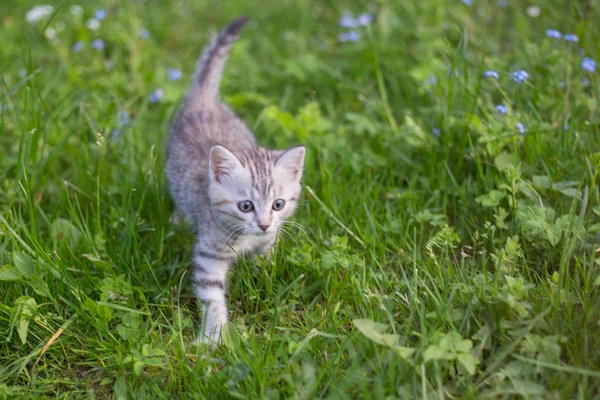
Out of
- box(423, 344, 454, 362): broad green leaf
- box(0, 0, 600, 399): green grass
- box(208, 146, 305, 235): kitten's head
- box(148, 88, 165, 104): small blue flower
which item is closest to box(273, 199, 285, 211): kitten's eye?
box(208, 146, 305, 235): kitten's head

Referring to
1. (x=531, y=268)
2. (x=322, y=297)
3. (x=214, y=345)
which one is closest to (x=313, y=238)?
(x=322, y=297)

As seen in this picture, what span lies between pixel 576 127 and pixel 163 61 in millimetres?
3879

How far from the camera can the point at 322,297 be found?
11.1 ft

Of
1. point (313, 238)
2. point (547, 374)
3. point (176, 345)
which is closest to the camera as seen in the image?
point (547, 374)

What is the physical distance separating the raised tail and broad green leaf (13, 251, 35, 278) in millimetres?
1862

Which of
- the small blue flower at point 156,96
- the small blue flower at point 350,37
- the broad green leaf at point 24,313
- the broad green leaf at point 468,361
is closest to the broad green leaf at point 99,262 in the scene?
the broad green leaf at point 24,313

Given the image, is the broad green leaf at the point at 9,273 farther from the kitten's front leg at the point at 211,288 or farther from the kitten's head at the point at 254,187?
the kitten's head at the point at 254,187

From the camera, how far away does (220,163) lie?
345 centimetres

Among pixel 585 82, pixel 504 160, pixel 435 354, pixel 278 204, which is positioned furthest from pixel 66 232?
pixel 585 82

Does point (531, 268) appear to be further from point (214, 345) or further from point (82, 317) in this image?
point (82, 317)

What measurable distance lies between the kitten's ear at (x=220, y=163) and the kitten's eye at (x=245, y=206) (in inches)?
8.2

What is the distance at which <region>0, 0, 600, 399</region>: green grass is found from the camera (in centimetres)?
271

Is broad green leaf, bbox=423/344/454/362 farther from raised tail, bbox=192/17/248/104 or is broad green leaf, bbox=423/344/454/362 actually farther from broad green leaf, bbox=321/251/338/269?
raised tail, bbox=192/17/248/104

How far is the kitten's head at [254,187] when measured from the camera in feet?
11.0
